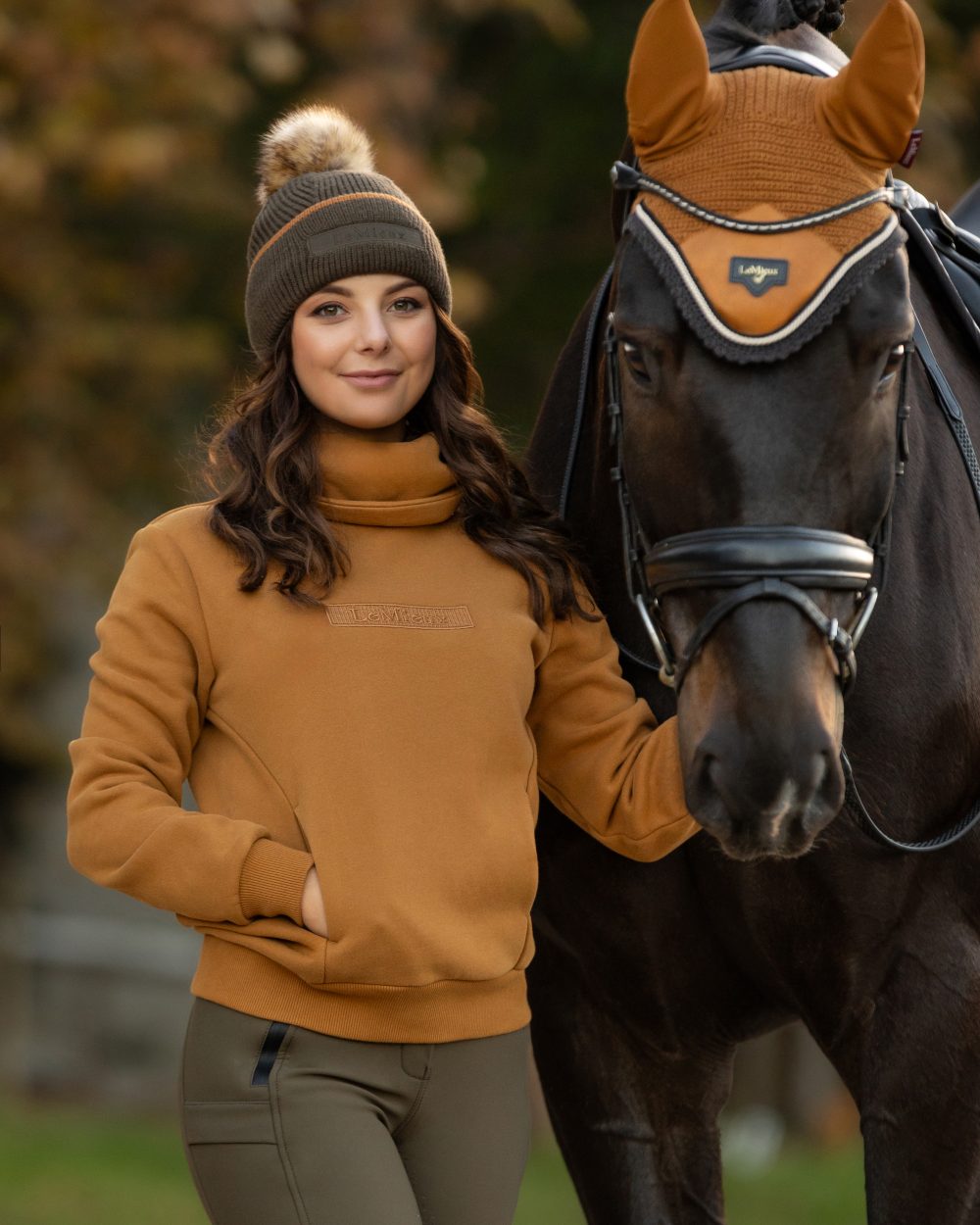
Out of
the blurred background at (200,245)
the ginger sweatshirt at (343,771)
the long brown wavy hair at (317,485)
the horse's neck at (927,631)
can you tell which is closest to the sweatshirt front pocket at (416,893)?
the ginger sweatshirt at (343,771)

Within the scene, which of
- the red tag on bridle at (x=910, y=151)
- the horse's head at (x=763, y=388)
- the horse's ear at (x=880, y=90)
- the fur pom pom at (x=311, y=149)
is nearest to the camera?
the horse's head at (x=763, y=388)

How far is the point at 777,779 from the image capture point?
2316mm

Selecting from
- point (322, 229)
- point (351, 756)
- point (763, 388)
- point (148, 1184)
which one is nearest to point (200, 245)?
point (148, 1184)

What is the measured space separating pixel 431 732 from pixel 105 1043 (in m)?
9.24

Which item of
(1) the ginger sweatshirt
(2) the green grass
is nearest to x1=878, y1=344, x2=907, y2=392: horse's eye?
(1) the ginger sweatshirt

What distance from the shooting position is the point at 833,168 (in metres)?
2.53

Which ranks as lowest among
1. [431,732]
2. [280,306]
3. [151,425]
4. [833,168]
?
[151,425]

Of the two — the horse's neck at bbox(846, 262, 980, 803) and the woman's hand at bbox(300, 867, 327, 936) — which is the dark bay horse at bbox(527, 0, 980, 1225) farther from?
the woman's hand at bbox(300, 867, 327, 936)

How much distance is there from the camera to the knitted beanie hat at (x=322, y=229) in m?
2.78

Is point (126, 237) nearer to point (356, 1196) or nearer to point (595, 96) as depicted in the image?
point (595, 96)

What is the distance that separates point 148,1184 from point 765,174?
6598 millimetres

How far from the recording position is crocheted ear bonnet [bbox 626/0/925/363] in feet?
8.00

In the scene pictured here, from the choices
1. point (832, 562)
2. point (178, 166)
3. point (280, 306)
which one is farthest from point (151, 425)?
point (832, 562)

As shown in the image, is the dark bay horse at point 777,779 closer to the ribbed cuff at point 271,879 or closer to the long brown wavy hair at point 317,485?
the long brown wavy hair at point 317,485
